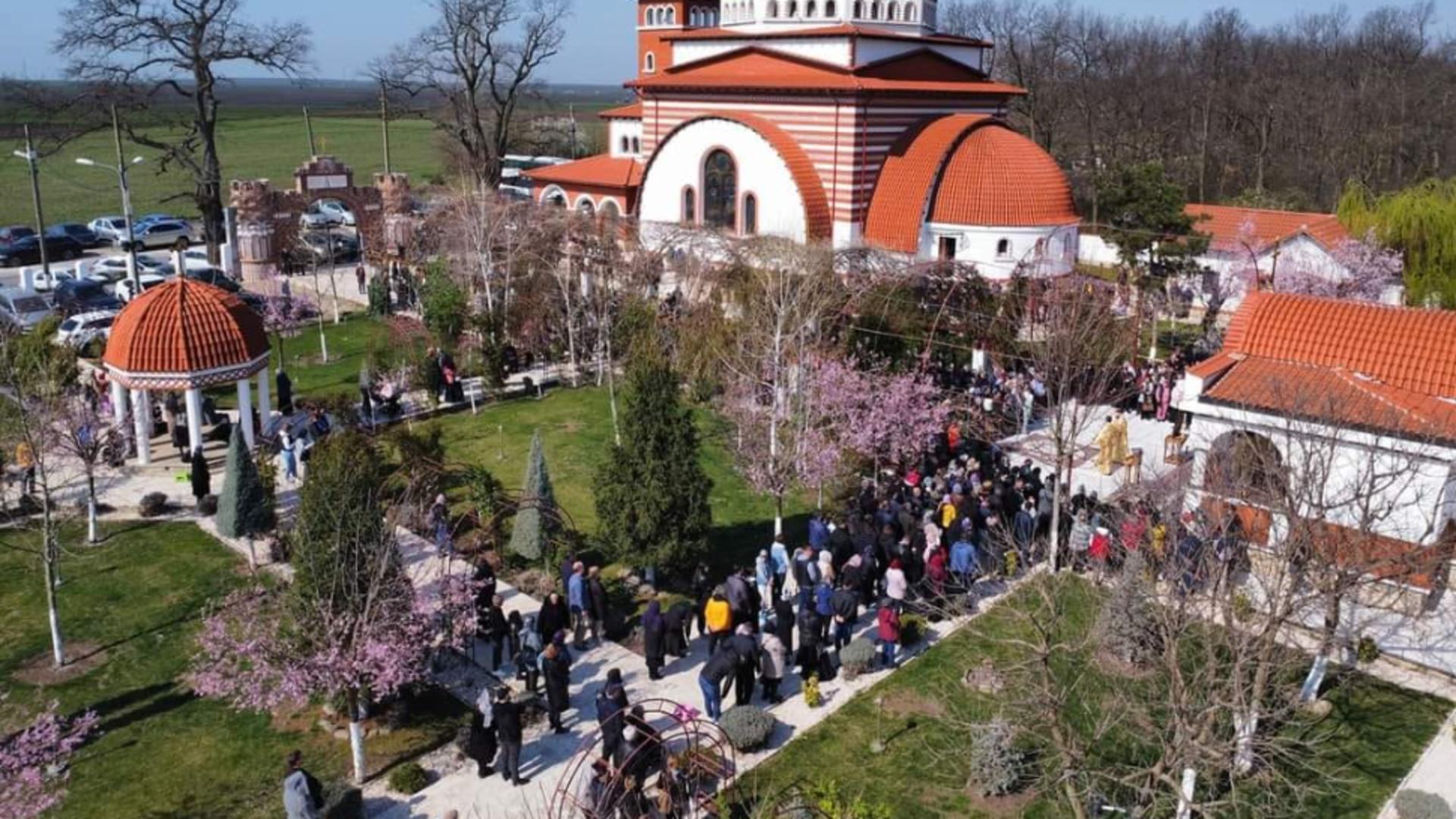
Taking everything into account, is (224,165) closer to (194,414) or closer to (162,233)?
(162,233)

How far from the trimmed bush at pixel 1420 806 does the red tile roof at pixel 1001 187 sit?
19368mm

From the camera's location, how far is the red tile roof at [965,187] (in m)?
28.9

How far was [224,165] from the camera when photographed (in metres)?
84.2

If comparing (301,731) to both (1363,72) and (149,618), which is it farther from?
(1363,72)

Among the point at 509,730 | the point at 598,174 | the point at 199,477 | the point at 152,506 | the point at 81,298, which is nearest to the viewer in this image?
the point at 509,730

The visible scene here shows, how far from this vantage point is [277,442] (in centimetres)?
2125

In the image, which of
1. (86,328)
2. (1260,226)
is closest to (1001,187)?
(1260,226)

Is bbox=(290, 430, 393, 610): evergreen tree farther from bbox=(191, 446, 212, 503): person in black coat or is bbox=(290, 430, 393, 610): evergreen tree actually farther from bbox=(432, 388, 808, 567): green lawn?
bbox=(191, 446, 212, 503): person in black coat

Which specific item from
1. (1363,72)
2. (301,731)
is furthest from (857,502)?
(1363,72)

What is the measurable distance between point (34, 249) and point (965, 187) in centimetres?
3407

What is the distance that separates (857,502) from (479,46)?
35697mm

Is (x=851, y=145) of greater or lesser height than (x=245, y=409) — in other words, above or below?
above

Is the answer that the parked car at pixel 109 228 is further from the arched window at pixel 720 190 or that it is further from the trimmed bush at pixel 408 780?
the trimmed bush at pixel 408 780

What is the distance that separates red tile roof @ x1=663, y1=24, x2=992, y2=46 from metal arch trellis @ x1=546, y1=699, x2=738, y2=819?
75.5ft
